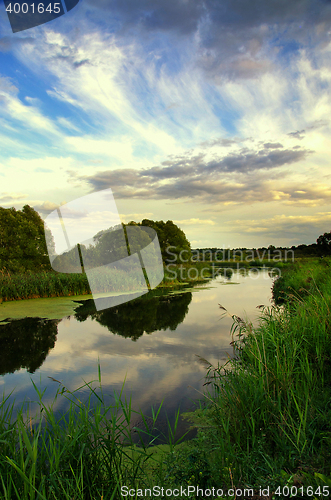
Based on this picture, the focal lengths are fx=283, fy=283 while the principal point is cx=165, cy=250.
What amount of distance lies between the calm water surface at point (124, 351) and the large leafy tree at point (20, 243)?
13840 mm

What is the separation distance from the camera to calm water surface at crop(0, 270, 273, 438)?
160 inches

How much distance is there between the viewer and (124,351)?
19.3ft

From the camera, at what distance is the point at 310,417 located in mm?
2209

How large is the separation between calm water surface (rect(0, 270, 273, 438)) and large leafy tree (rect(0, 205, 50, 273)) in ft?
45.4

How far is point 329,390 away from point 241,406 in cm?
85

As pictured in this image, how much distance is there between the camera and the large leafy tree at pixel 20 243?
21.2 m

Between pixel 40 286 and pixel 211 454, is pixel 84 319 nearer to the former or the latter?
pixel 40 286

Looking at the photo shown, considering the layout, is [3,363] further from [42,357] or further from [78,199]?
[78,199]

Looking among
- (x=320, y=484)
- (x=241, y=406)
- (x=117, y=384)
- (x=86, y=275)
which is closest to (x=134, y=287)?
(x=86, y=275)

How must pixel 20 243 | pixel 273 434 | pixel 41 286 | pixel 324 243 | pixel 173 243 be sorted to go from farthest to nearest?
pixel 173 243
pixel 324 243
pixel 20 243
pixel 41 286
pixel 273 434

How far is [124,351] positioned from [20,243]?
19.0 m

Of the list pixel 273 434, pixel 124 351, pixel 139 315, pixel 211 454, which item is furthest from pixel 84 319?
pixel 273 434

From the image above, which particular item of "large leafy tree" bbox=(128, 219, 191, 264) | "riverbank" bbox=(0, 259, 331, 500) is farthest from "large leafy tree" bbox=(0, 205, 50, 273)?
"riverbank" bbox=(0, 259, 331, 500)

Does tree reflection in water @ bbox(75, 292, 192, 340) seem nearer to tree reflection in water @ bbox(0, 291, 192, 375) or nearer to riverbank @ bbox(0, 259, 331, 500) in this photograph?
tree reflection in water @ bbox(0, 291, 192, 375)
